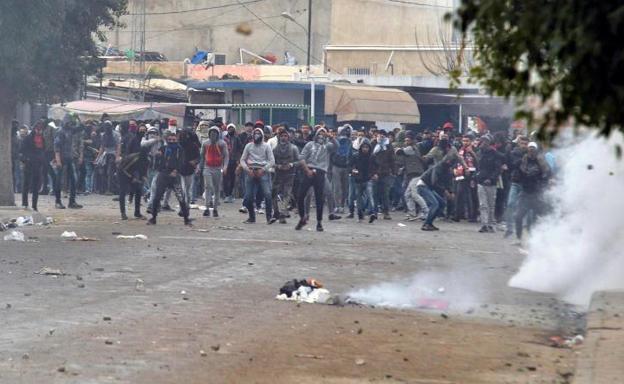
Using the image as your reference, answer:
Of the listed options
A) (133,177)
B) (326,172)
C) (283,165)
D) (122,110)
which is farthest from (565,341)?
(122,110)

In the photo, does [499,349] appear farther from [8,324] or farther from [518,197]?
[518,197]

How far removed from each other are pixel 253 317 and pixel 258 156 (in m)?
11.5

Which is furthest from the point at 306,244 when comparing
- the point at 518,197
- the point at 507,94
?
the point at 507,94

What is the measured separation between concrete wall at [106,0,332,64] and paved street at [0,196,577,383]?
40.4 meters

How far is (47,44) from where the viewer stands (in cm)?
2138

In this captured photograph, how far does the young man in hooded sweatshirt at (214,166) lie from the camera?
77.4 ft

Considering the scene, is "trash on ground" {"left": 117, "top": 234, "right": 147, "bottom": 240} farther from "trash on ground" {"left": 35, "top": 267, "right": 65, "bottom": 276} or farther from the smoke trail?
the smoke trail

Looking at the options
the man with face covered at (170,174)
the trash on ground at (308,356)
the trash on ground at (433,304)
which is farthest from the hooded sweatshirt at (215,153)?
the trash on ground at (308,356)

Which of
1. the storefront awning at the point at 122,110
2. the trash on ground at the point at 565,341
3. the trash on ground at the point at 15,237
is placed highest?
the storefront awning at the point at 122,110

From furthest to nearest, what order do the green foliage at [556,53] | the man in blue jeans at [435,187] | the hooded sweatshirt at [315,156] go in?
the man in blue jeans at [435,187], the hooded sweatshirt at [315,156], the green foliage at [556,53]

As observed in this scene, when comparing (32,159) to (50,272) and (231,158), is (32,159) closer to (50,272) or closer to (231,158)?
(231,158)

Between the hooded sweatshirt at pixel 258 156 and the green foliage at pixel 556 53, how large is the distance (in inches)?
678

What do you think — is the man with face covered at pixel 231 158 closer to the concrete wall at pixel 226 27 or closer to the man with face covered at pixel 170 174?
the man with face covered at pixel 170 174

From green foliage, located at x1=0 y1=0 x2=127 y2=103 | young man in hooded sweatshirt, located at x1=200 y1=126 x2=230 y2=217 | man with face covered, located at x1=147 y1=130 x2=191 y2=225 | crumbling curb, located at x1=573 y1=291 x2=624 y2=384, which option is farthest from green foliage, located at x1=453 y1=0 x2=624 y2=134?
young man in hooded sweatshirt, located at x1=200 y1=126 x2=230 y2=217
